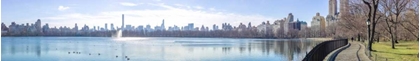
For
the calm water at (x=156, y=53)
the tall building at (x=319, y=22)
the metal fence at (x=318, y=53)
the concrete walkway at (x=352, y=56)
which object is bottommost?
the calm water at (x=156, y=53)

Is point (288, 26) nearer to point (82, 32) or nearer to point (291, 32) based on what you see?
point (291, 32)

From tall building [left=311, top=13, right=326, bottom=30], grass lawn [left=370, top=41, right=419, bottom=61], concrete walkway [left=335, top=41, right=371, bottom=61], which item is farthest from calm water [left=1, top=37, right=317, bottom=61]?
tall building [left=311, top=13, right=326, bottom=30]

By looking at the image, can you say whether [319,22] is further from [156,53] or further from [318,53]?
[318,53]

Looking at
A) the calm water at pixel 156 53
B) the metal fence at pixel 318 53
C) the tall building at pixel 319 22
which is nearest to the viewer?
the metal fence at pixel 318 53

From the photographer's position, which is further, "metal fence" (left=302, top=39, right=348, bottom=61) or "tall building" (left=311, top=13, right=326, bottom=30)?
"tall building" (left=311, top=13, right=326, bottom=30)

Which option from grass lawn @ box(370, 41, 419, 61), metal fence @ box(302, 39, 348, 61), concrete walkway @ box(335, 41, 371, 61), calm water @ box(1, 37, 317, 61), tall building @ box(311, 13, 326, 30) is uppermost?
tall building @ box(311, 13, 326, 30)

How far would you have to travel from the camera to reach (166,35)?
260 ft

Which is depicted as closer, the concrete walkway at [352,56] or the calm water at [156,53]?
the concrete walkway at [352,56]

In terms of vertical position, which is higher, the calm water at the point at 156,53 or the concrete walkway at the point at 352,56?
the concrete walkway at the point at 352,56

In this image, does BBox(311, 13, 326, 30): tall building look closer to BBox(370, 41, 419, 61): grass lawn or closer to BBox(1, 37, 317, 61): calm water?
BBox(1, 37, 317, 61): calm water

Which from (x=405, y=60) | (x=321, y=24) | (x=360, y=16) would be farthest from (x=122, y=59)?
(x=321, y=24)

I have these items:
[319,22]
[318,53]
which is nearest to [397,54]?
[318,53]

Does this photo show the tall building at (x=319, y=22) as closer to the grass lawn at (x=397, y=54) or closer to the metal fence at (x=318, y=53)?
the grass lawn at (x=397, y=54)

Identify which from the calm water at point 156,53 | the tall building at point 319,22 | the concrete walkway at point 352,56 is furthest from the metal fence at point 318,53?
the tall building at point 319,22
